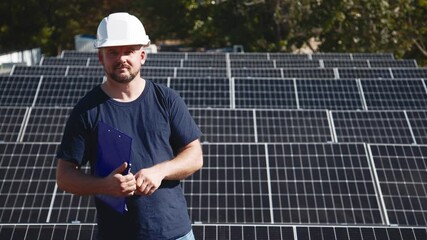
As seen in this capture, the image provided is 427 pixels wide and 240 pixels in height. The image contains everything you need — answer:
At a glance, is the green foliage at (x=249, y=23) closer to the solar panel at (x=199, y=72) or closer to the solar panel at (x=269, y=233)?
the solar panel at (x=199, y=72)

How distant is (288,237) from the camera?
5137 millimetres

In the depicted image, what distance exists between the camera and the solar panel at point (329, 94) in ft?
39.5

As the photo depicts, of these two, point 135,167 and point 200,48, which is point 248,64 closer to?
point 200,48

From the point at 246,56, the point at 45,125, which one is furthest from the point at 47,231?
the point at 246,56

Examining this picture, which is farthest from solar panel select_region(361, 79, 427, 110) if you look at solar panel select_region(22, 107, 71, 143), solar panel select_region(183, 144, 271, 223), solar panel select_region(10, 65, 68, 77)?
solar panel select_region(10, 65, 68, 77)

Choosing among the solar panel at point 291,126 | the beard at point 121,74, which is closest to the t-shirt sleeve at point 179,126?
the beard at point 121,74

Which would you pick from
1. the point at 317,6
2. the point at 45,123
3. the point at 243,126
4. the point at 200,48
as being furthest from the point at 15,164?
the point at 200,48

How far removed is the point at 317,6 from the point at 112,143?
829 inches

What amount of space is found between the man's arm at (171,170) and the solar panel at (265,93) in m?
8.59

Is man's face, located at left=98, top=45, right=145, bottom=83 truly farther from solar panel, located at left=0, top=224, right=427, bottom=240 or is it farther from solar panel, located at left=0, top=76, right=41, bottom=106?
solar panel, located at left=0, top=76, right=41, bottom=106

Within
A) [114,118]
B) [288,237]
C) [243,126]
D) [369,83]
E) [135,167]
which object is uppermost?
[114,118]

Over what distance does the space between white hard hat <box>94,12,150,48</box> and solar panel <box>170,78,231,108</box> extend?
893 cm

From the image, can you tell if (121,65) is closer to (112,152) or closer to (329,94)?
(112,152)

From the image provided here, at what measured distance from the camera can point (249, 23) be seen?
24859mm
